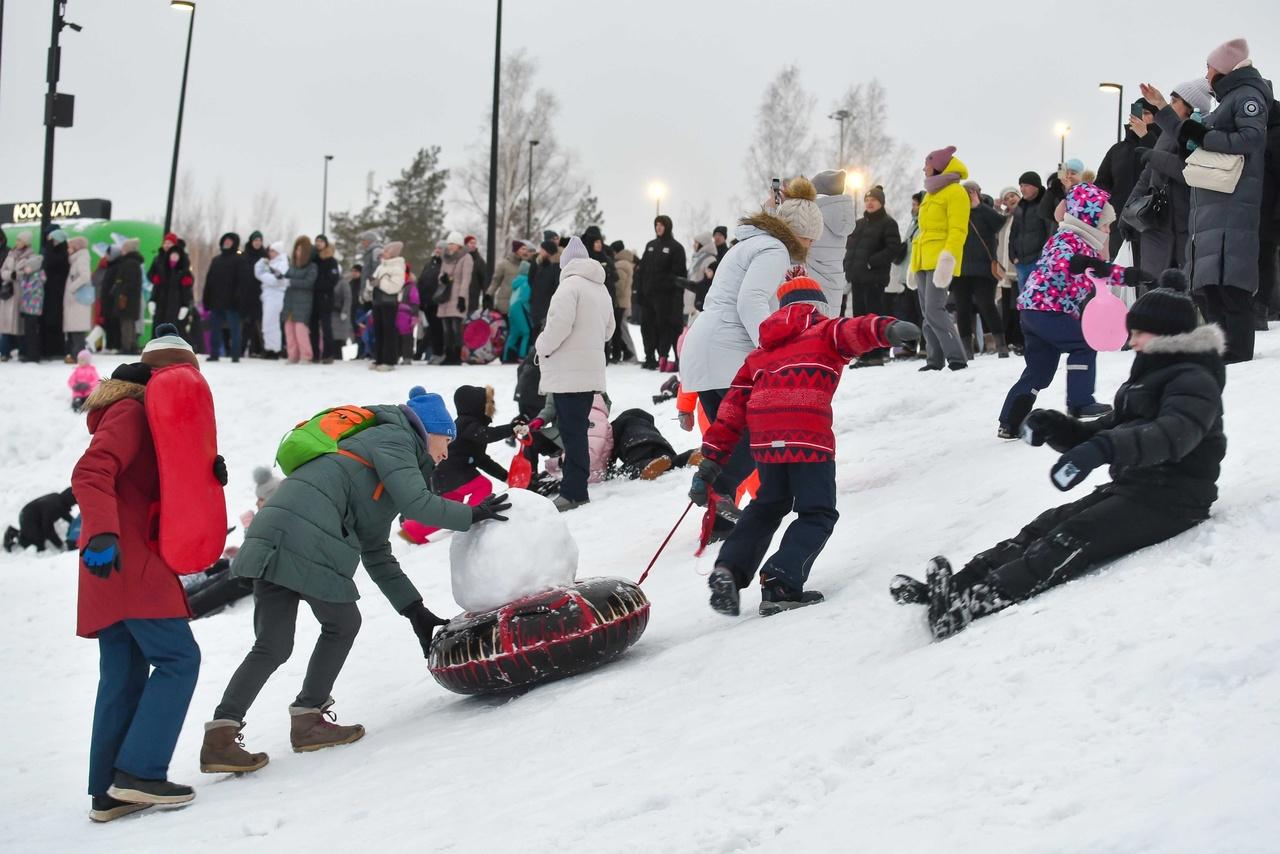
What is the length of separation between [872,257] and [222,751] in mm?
10556

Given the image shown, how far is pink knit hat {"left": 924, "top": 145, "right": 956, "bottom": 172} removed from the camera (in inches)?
434

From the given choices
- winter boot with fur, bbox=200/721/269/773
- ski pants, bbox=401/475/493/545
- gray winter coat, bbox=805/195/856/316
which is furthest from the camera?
gray winter coat, bbox=805/195/856/316

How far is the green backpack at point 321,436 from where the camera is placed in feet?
17.4

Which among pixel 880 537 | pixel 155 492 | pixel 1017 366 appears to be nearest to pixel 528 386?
pixel 1017 366

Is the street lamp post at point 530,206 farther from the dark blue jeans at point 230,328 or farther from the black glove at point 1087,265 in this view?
the black glove at point 1087,265

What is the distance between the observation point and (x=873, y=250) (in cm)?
1427

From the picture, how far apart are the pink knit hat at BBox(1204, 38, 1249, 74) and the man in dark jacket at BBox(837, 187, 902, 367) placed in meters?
6.20

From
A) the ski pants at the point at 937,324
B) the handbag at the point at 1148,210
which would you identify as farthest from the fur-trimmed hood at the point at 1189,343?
the ski pants at the point at 937,324

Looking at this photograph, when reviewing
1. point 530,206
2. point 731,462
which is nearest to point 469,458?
point 731,462

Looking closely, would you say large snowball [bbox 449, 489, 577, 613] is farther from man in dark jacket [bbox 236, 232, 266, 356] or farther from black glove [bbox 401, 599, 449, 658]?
man in dark jacket [bbox 236, 232, 266, 356]

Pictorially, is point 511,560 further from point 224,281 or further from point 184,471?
point 224,281

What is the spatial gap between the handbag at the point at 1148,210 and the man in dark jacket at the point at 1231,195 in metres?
1.11

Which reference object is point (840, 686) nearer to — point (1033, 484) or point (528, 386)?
point (1033, 484)

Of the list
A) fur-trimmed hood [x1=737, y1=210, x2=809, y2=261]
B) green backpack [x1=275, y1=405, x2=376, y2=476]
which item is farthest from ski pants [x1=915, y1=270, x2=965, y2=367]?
green backpack [x1=275, y1=405, x2=376, y2=476]
